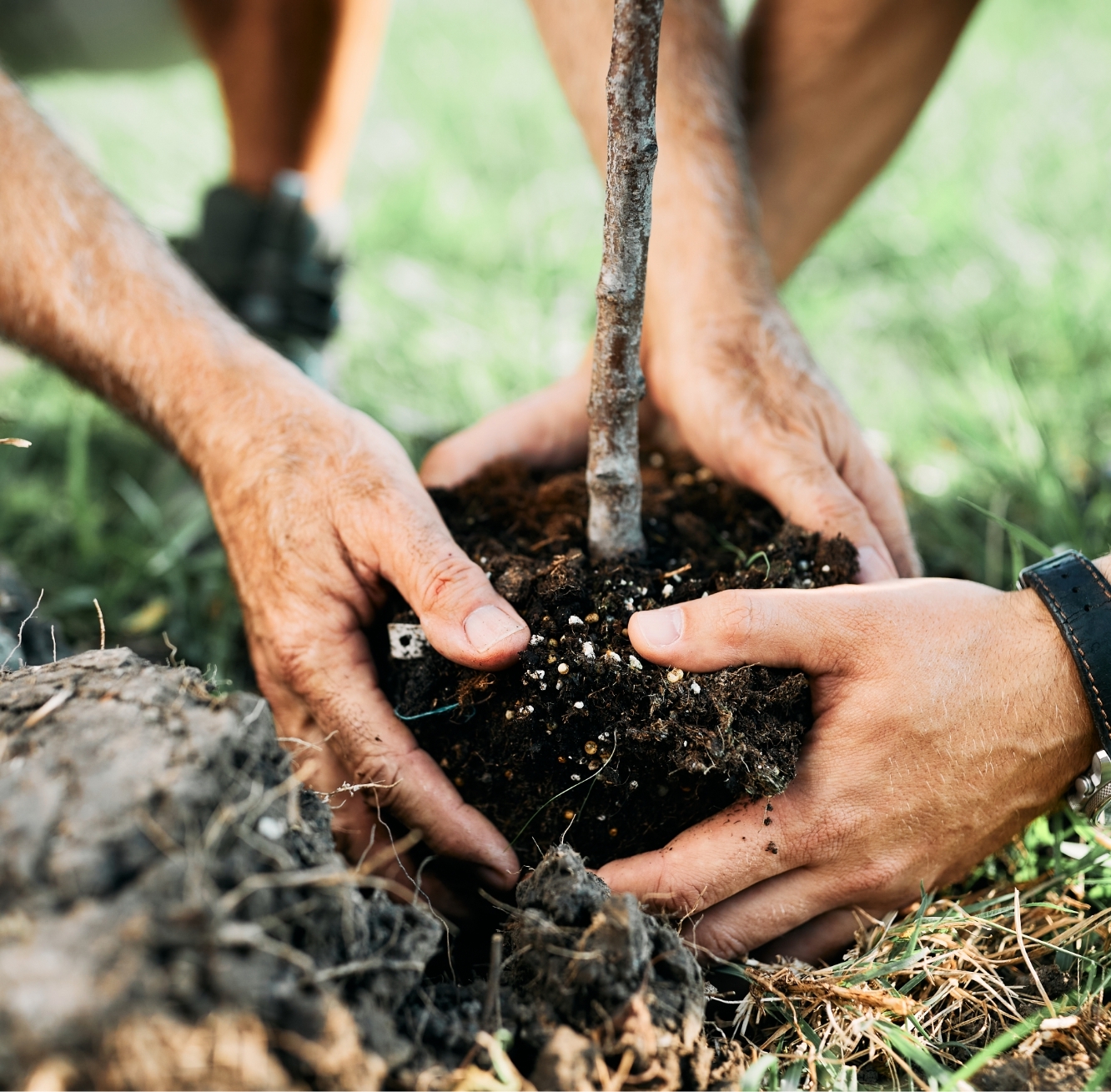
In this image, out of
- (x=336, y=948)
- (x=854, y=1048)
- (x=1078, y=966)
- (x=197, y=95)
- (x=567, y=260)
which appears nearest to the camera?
(x=336, y=948)

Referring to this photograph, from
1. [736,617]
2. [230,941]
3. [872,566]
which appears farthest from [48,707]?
[872,566]

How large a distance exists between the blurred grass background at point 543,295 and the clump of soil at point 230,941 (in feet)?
3.96

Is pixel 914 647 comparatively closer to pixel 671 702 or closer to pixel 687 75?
pixel 671 702

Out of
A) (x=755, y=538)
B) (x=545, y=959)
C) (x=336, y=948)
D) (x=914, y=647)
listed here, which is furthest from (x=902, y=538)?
(x=336, y=948)

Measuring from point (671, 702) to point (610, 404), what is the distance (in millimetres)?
523

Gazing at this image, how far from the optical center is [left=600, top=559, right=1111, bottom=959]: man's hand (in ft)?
4.56

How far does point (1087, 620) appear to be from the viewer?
4.67 ft

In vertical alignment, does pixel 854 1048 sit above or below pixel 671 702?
below

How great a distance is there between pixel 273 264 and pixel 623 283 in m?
2.37

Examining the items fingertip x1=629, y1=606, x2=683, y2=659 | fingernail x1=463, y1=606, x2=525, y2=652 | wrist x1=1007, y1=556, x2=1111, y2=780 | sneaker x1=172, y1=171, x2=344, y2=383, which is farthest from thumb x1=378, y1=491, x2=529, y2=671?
sneaker x1=172, y1=171, x2=344, y2=383

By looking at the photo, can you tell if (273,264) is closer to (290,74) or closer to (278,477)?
(290,74)

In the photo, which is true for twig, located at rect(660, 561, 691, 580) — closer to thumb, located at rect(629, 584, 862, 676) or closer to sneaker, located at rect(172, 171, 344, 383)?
thumb, located at rect(629, 584, 862, 676)

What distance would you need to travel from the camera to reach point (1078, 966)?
142cm

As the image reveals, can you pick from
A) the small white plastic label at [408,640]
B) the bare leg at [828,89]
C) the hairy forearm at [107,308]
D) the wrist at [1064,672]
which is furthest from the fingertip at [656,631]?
the bare leg at [828,89]
